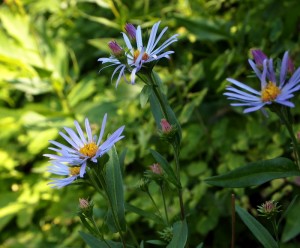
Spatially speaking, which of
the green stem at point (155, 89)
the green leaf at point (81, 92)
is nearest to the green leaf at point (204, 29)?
the green leaf at point (81, 92)

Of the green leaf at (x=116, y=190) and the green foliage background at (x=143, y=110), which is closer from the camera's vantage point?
the green leaf at (x=116, y=190)

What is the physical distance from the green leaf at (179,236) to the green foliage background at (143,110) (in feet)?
0.95

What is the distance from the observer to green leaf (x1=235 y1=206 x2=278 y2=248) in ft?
2.28

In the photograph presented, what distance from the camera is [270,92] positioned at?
2.05 feet

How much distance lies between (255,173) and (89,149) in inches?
8.8

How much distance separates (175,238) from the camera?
67 cm

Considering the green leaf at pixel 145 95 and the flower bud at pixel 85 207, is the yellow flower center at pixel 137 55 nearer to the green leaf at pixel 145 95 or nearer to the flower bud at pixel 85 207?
the green leaf at pixel 145 95

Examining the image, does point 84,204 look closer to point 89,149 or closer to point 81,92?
point 89,149

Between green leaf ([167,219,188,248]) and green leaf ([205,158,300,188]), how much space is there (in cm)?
7

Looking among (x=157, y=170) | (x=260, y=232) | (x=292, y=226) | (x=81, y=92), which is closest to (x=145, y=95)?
(x=157, y=170)

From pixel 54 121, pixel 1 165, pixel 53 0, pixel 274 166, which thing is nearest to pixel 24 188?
pixel 1 165

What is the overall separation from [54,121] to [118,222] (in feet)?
3.13

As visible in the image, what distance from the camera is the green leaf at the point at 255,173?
2.20ft

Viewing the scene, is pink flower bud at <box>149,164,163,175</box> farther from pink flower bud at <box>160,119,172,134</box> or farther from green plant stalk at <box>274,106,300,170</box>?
green plant stalk at <box>274,106,300,170</box>
